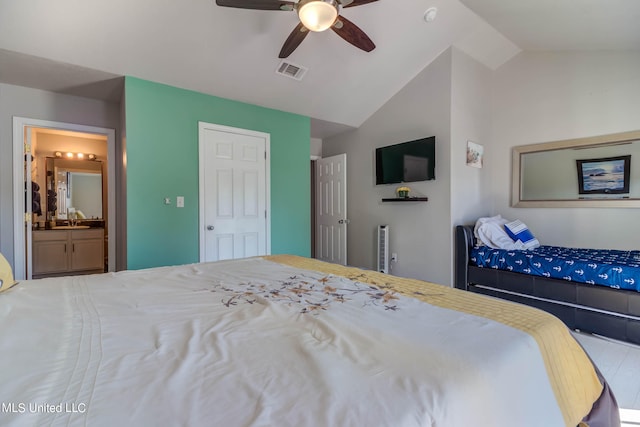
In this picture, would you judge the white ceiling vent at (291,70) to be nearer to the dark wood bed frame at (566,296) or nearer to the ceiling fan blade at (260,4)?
the ceiling fan blade at (260,4)

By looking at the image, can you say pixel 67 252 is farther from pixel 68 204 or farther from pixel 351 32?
pixel 351 32

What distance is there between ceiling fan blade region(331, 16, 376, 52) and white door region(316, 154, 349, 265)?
2.36 m

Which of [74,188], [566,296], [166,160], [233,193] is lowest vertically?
[566,296]

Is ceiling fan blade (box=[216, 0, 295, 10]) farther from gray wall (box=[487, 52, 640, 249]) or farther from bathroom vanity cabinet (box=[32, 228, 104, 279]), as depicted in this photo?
bathroom vanity cabinet (box=[32, 228, 104, 279])

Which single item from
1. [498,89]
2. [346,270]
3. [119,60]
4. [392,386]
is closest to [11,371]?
[392,386]

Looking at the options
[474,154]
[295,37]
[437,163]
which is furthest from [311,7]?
[474,154]

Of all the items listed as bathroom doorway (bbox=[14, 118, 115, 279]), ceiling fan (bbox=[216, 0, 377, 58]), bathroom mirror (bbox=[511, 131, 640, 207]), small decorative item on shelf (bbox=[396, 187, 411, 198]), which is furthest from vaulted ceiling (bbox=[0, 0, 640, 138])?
bathroom doorway (bbox=[14, 118, 115, 279])

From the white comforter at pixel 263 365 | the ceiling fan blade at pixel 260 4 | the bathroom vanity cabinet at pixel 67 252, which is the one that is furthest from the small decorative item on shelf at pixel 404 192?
the bathroom vanity cabinet at pixel 67 252

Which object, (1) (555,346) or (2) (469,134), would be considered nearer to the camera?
(1) (555,346)

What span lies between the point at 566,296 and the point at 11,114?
565cm

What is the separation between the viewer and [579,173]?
11.7 feet

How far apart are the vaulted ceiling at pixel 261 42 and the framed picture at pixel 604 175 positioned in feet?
3.89

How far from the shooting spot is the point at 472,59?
3967 millimetres

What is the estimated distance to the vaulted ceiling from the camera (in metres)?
2.44
